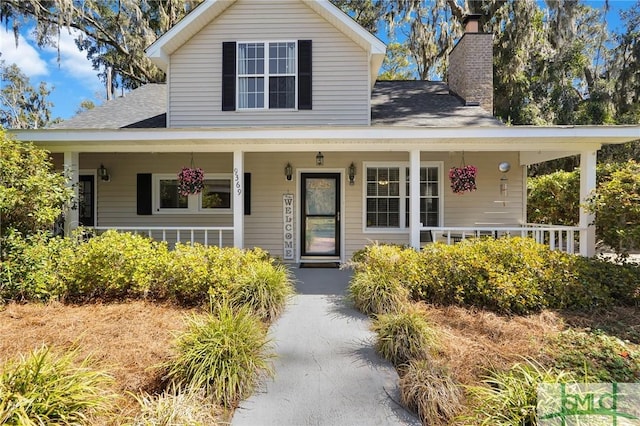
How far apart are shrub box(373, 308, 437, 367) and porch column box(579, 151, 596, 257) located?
4338 millimetres

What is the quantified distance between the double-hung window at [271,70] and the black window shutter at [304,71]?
0.13 m

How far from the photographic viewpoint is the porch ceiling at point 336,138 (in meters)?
5.76

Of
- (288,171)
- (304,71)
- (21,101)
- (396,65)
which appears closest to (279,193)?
(288,171)

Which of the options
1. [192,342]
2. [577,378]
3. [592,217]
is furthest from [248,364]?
[592,217]

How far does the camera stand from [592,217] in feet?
21.0

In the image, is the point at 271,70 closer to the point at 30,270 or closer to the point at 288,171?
the point at 288,171

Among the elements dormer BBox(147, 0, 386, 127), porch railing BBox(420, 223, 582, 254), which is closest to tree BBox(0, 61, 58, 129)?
dormer BBox(147, 0, 386, 127)

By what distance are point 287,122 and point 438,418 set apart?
6.47 meters

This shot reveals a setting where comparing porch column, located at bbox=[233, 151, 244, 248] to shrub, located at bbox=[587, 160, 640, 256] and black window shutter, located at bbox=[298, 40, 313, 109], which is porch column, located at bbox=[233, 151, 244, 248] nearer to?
black window shutter, located at bbox=[298, 40, 313, 109]

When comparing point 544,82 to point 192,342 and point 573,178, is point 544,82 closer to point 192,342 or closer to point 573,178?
point 573,178

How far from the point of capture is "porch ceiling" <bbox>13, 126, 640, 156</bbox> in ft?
18.9

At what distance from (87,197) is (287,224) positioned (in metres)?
4.76

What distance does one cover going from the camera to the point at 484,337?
13.1ft

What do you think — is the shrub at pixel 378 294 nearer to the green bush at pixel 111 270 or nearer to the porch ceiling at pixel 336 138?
the porch ceiling at pixel 336 138
